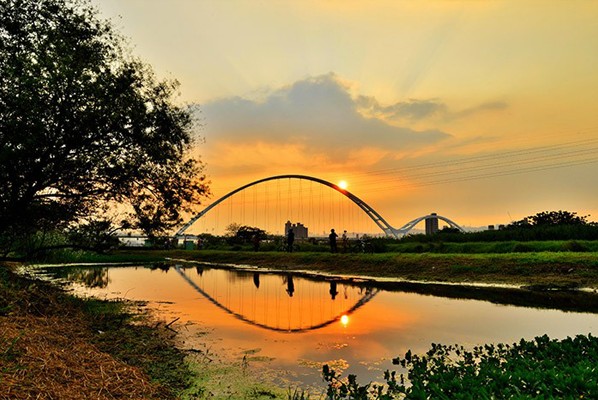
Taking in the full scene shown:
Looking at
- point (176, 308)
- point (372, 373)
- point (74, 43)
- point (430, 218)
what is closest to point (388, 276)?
point (176, 308)

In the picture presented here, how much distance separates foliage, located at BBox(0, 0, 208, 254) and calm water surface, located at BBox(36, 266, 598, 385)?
18.5 feet

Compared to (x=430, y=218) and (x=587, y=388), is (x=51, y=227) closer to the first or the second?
(x=587, y=388)

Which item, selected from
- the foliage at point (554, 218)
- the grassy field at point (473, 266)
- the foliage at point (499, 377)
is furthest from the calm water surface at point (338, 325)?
the foliage at point (554, 218)

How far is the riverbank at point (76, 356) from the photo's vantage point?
573 cm

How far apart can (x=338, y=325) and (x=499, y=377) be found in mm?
8094

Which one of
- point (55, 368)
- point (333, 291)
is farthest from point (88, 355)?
point (333, 291)

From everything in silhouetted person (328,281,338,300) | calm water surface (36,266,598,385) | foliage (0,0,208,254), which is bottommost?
calm water surface (36,266,598,385)

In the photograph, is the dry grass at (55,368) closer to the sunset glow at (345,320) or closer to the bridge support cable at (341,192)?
the sunset glow at (345,320)

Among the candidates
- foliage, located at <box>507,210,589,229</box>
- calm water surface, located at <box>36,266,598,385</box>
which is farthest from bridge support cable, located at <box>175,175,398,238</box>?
calm water surface, located at <box>36,266,598,385</box>

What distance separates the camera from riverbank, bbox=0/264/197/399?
5727mm

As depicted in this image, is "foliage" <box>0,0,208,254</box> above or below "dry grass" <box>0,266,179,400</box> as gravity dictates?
above

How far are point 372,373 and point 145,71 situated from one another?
16.8 metres

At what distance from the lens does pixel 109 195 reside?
18.0m

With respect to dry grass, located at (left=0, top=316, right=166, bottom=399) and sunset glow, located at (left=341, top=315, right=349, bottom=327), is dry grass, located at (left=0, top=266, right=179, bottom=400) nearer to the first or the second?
dry grass, located at (left=0, top=316, right=166, bottom=399)
